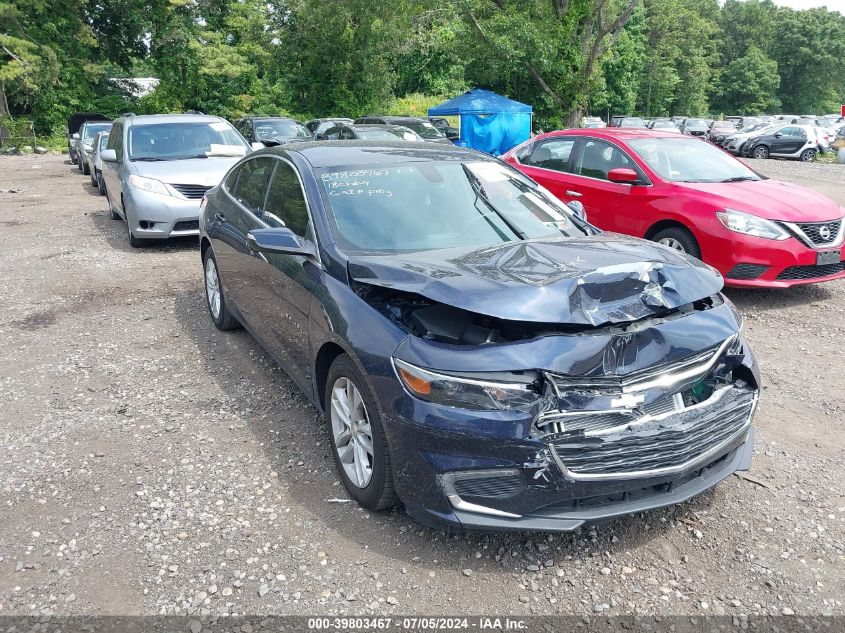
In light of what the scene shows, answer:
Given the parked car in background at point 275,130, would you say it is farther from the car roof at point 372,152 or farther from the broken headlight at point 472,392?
the broken headlight at point 472,392

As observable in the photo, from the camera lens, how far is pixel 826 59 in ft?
266

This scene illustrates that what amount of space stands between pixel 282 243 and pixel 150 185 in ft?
20.3

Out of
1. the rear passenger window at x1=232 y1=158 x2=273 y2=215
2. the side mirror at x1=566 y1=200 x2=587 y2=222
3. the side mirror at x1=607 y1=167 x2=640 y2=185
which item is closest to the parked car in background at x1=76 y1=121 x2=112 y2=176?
the rear passenger window at x1=232 y1=158 x2=273 y2=215

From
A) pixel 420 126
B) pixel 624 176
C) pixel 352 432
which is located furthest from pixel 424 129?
pixel 352 432

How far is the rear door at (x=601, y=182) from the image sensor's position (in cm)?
765

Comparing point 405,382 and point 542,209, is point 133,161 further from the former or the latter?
point 405,382

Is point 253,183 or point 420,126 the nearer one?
point 253,183

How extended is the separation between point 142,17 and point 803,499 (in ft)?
128

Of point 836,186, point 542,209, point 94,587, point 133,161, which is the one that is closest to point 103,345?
point 94,587

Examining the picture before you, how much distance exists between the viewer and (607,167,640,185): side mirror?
24.3 ft

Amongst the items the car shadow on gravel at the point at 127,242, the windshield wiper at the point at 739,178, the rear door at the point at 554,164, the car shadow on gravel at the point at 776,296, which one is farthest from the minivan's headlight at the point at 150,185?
the car shadow on gravel at the point at 776,296

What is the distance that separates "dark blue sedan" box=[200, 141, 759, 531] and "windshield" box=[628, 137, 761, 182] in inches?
161

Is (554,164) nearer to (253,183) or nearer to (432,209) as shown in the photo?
(253,183)

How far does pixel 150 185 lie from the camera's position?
909cm
